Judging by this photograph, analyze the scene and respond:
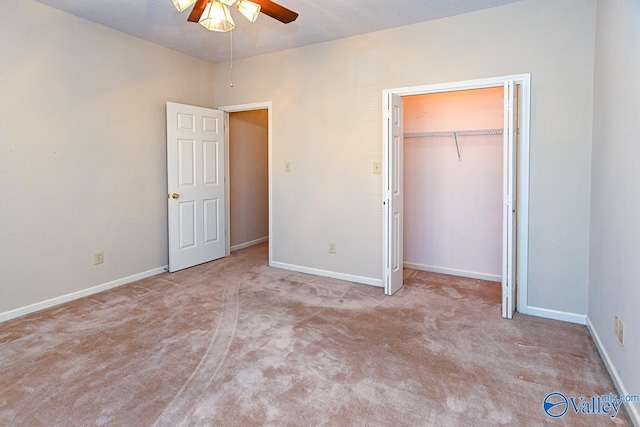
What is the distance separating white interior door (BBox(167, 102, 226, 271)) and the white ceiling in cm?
80

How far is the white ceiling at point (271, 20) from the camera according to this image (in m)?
3.13

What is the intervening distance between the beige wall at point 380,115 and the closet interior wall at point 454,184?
0.85 meters

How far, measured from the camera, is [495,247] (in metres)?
4.09

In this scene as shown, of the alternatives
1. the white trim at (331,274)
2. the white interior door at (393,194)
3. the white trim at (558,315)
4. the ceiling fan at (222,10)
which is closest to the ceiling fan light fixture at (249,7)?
the ceiling fan at (222,10)

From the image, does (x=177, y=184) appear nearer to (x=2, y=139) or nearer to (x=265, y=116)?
(x=2, y=139)

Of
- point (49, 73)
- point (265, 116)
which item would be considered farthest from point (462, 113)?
point (49, 73)

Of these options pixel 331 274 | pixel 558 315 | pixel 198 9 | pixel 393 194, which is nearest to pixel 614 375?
pixel 558 315

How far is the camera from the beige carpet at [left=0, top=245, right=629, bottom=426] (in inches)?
73.4

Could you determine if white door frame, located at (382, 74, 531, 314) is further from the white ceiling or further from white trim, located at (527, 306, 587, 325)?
the white ceiling

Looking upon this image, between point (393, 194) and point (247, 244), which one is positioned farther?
point (247, 244)

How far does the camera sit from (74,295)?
3484 mm

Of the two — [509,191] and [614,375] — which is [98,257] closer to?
[509,191]

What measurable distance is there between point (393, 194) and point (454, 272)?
143 cm

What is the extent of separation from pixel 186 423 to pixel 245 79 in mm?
3925
